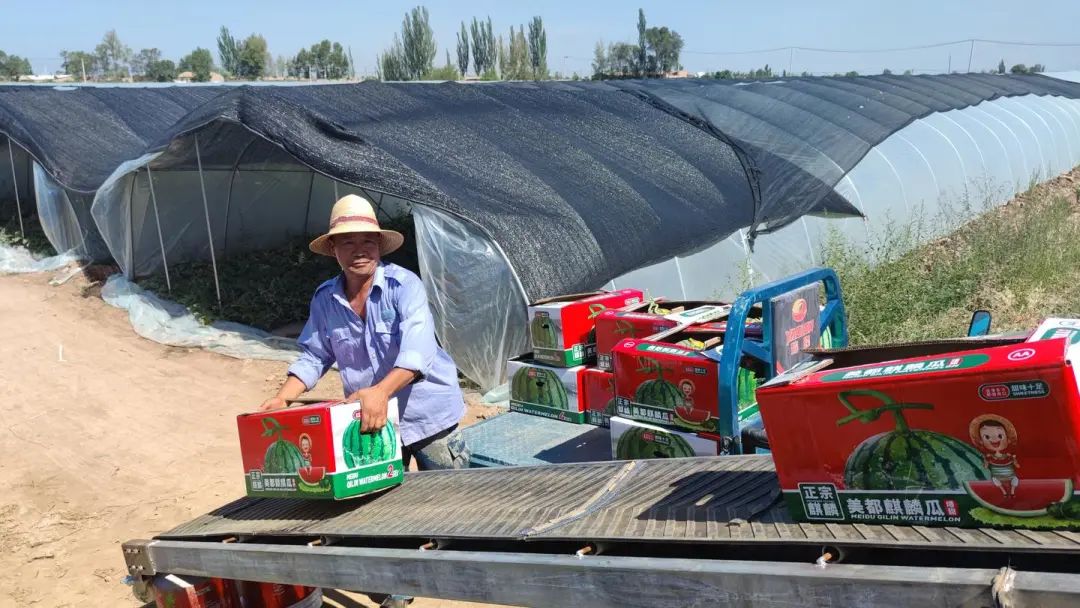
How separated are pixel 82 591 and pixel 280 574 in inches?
99.5

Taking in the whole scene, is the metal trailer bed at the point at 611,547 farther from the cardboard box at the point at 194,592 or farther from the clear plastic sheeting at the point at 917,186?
the clear plastic sheeting at the point at 917,186

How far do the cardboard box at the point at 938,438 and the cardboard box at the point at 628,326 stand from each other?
2135 millimetres

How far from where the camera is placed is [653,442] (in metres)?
4.20

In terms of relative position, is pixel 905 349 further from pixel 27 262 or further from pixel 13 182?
pixel 13 182

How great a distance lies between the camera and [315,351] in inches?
152

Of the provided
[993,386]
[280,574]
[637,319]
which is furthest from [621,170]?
[993,386]

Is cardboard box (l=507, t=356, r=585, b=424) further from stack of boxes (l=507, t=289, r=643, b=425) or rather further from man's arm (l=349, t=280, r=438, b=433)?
man's arm (l=349, t=280, r=438, b=433)

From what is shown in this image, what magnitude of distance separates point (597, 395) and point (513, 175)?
5.13 meters

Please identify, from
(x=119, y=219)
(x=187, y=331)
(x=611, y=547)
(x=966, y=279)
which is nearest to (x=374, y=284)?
(x=611, y=547)

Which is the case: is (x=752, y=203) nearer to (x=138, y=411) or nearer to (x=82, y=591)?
(x=138, y=411)

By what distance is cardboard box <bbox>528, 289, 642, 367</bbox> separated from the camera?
17.0 ft

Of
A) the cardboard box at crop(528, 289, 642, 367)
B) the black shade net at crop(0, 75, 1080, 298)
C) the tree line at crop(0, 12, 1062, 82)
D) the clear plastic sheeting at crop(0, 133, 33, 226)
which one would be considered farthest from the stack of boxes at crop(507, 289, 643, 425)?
the tree line at crop(0, 12, 1062, 82)

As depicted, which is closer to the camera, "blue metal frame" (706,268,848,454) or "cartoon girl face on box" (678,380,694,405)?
"blue metal frame" (706,268,848,454)

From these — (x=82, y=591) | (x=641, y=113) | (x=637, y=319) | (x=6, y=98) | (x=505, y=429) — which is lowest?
(x=82, y=591)
